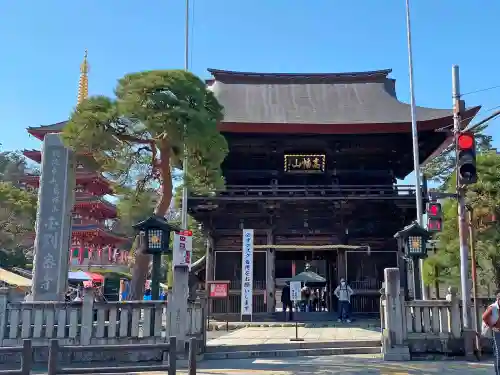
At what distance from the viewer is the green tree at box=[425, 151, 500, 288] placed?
15.5m

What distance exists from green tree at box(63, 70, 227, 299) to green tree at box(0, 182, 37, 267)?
72.7 feet

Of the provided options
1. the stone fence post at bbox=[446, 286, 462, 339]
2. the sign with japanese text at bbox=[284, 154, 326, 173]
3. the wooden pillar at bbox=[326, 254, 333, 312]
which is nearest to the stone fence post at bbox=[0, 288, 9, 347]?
the stone fence post at bbox=[446, 286, 462, 339]

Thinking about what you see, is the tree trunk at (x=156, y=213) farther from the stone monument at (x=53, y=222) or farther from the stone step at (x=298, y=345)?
the stone step at (x=298, y=345)

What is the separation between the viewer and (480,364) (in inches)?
395

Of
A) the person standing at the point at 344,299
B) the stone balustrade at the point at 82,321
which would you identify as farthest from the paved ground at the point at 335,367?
the person standing at the point at 344,299

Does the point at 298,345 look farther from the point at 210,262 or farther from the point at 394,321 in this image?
the point at 210,262

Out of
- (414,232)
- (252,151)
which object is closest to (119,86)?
(414,232)

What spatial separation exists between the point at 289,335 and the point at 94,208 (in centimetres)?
2698

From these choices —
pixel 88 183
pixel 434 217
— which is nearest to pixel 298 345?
pixel 434 217

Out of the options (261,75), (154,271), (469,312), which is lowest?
(469,312)

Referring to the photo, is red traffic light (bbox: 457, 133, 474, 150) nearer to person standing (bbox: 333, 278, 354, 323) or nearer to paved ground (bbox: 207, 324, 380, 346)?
paved ground (bbox: 207, 324, 380, 346)

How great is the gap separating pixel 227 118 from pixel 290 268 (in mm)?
16669

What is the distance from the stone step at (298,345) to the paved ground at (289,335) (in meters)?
0.43

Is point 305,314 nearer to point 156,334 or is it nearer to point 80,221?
point 156,334
